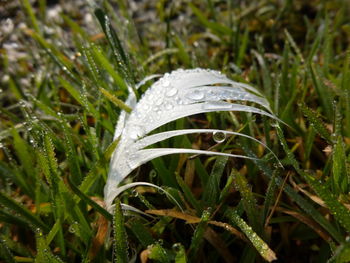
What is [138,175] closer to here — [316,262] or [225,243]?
[225,243]

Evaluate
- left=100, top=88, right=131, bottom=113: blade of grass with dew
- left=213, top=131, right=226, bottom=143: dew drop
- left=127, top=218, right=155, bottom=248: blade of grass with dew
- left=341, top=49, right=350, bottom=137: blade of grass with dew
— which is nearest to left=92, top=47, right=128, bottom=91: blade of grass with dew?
left=100, top=88, right=131, bottom=113: blade of grass with dew

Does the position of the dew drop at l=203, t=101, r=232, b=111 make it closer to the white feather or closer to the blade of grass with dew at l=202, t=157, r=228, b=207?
the white feather

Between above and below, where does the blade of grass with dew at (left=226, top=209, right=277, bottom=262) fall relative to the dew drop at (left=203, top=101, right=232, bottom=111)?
below

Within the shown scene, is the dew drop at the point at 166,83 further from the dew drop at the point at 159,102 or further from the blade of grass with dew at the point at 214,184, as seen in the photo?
the blade of grass with dew at the point at 214,184

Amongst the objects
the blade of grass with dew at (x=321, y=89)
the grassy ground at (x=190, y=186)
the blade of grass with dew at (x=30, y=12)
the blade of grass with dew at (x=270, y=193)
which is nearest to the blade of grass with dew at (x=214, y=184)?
the grassy ground at (x=190, y=186)

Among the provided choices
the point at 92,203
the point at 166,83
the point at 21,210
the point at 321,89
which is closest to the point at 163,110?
the point at 166,83

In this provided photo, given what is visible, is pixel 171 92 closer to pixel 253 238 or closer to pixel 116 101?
pixel 116 101

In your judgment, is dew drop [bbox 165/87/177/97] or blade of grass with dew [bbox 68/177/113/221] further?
dew drop [bbox 165/87/177/97]
